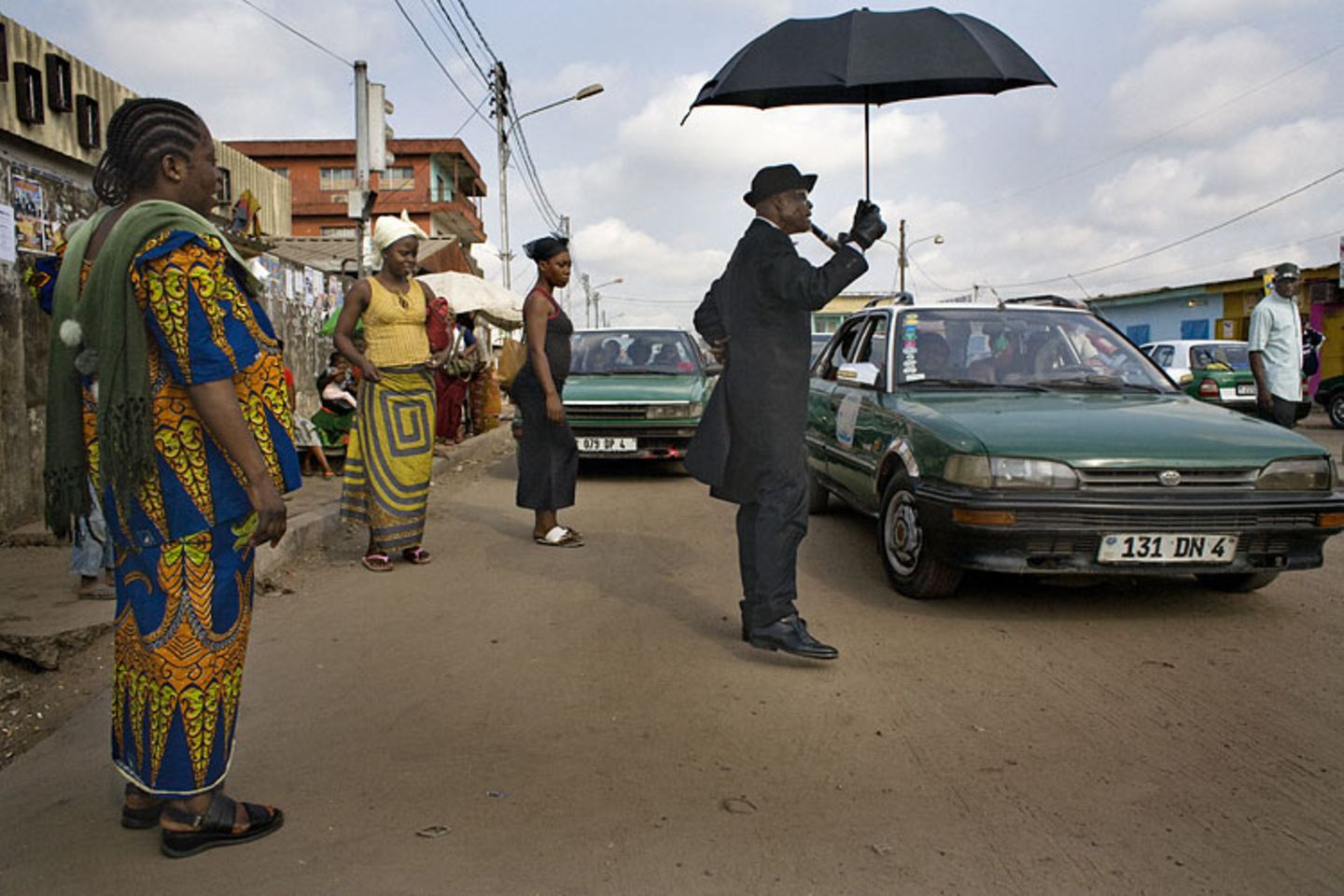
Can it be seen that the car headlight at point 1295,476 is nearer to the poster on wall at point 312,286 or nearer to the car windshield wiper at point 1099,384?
the car windshield wiper at point 1099,384

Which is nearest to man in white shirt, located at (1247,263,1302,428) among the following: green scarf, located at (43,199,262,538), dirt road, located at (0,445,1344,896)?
dirt road, located at (0,445,1344,896)

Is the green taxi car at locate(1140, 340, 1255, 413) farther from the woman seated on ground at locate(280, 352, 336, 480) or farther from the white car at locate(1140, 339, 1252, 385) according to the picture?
the woman seated on ground at locate(280, 352, 336, 480)

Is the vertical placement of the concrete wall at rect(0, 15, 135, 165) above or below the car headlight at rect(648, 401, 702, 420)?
above

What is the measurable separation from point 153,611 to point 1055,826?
2281 mm

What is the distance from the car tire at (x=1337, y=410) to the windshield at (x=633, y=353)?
43.8 ft

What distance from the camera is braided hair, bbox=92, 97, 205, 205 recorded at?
2432 mm

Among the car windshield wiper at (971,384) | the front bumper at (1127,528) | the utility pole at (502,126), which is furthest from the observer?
the utility pole at (502,126)

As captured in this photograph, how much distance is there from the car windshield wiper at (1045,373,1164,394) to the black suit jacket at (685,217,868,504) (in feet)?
6.75

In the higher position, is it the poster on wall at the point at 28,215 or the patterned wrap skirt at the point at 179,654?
the poster on wall at the point at 28,215

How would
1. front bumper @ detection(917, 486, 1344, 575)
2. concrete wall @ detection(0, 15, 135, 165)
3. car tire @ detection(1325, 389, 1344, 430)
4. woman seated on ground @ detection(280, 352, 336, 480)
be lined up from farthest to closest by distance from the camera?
car tire @ detection(1325, 389, 1344, 430) → woman seated on ground @ detection(280, 352, 336, 480) → concrete wall @ detection(0, 15, 135, 165) → front bumper @ detection(917, 486, 1344, 575)

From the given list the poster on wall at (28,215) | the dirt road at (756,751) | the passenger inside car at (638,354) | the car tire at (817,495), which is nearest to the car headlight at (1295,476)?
the dirt road at (756,751)

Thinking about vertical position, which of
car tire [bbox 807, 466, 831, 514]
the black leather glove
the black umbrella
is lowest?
car tire [bbox 807, 466, 831, 514]

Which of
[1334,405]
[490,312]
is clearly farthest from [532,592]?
[1334,405]

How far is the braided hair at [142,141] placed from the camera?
2.43m
